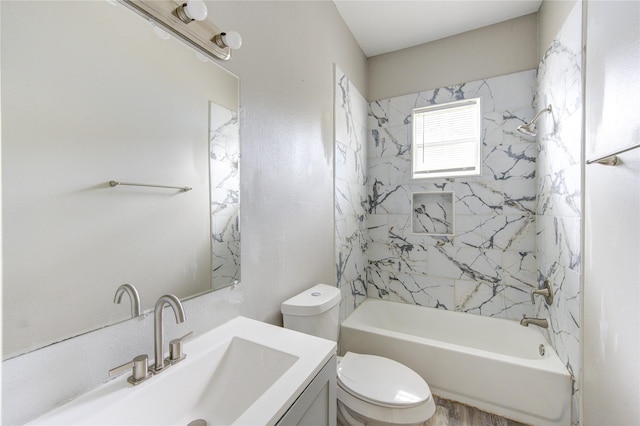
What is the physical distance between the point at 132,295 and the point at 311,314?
818 mm

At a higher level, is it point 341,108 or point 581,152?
point 341,108

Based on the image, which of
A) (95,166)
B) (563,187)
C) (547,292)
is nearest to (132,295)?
(95,166)

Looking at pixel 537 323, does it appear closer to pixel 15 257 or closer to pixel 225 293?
pixel 225 293

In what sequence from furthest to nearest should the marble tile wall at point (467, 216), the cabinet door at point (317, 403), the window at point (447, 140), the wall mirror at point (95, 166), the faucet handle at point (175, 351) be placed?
1. the window at point (447, 140)
2. the marble tile wall at point (467, 216)
3. the faucet handle at point (175, 351)
4. the cabinet door at point (317, 403)
5. the wall mirror at point (95, 166)

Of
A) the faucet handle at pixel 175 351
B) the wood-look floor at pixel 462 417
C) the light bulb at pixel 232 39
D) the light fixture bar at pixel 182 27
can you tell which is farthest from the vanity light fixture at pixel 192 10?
the wood-look floor at pixel 462 417

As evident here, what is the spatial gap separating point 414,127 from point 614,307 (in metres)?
1.94

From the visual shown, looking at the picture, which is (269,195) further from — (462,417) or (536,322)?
(536,322)

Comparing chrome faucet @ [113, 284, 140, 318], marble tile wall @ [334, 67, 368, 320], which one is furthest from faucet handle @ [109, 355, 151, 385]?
marble tile wall @ [334, 67, 368, 320]

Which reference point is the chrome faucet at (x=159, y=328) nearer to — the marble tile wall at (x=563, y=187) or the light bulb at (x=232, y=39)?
the light bulb at (x=232, y=39)

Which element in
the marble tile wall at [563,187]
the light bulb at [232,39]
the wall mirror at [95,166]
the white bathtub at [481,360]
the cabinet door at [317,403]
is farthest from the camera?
the white bathtub at [481,360]

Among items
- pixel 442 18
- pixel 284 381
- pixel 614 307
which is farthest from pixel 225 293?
pixel 442 18

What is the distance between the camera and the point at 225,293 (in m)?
1.19

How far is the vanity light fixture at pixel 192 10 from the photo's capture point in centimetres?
91

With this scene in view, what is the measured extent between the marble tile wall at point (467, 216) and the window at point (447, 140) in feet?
0.20
